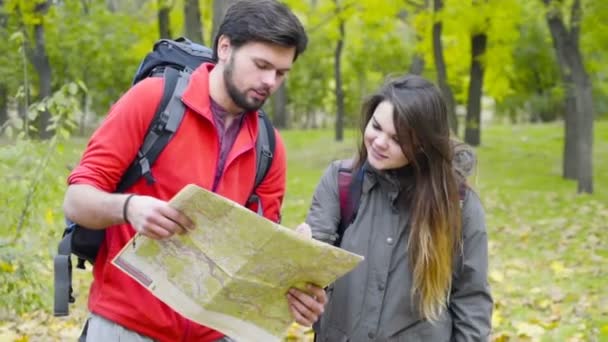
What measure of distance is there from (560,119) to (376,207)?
36.6 metres

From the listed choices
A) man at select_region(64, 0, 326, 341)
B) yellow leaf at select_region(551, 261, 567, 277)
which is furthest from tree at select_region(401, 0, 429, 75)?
man at select_region(64, 0, 326, 341)

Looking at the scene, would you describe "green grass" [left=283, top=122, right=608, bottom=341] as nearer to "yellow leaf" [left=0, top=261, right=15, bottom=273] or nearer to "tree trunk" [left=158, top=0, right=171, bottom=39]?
"yellow leaf" [left=0, top=261, right=15, bottom=273]

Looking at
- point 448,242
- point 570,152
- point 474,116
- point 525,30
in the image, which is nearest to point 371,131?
point 448,242

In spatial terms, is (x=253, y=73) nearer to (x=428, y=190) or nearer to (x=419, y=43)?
(x=428, y=190)

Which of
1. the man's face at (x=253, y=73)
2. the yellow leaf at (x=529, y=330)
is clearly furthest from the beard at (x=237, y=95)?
the yellow leaf at (x=529, y=330)

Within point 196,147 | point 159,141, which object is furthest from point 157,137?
point 196,147

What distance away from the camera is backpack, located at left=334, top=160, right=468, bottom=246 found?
2895 millimetres

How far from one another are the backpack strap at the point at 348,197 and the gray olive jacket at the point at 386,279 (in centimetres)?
2

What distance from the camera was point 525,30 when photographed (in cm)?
2994

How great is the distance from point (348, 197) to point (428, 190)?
27cm

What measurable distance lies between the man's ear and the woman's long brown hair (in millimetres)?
582

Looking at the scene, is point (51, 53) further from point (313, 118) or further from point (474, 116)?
point (313, 118)

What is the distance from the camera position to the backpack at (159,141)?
2.44 meters

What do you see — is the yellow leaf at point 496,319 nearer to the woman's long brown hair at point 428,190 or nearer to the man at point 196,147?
the woman's long brown hair at point 428,190
